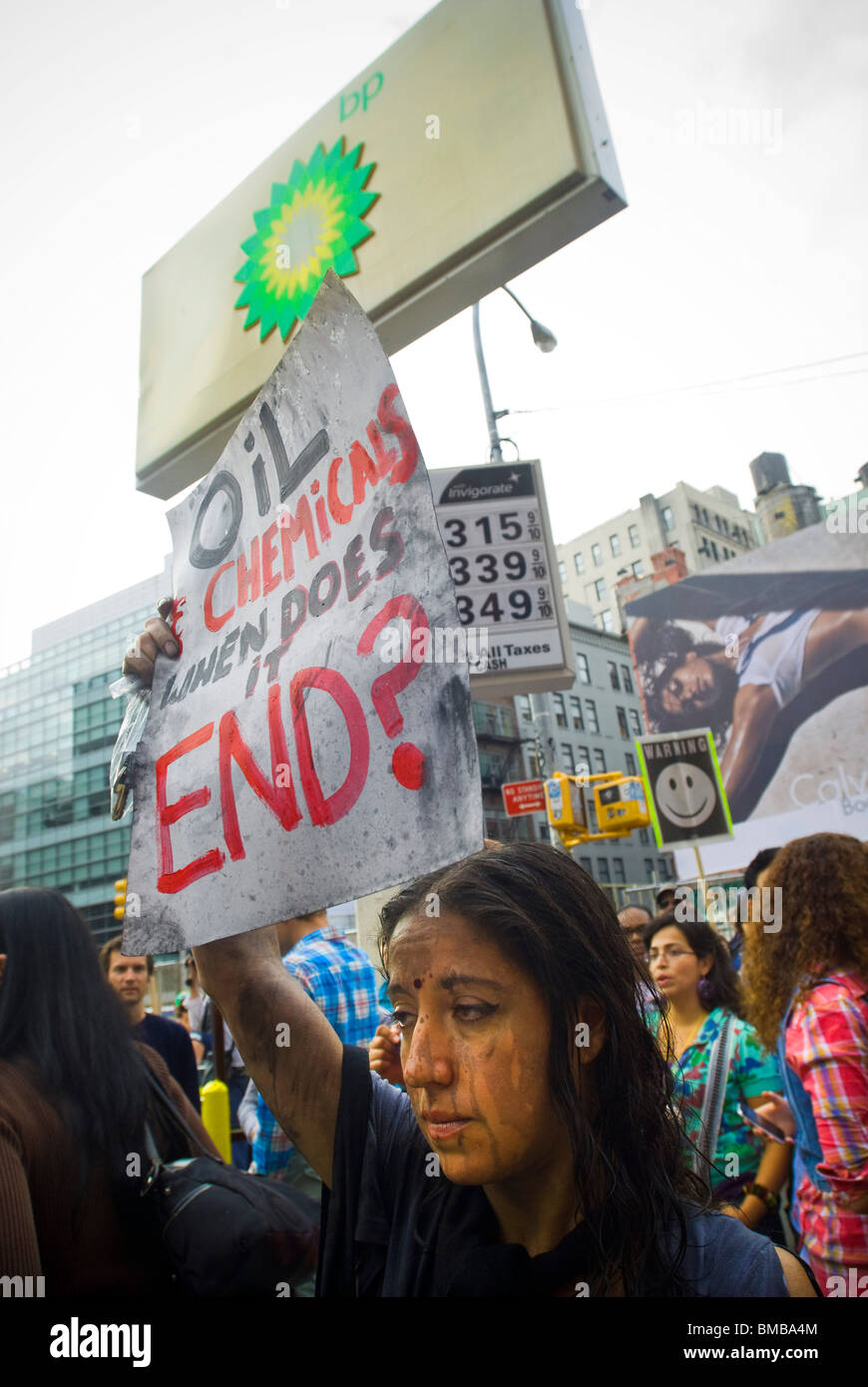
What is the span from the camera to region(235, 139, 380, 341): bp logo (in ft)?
9.73

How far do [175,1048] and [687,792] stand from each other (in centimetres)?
524

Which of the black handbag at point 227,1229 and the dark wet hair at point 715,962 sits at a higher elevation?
the dark wet hair at point 715,962

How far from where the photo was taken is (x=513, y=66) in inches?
101

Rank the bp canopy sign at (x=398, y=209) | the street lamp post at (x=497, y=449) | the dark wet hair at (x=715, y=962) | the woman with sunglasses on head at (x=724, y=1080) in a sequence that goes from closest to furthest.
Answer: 1. the bp canopy sign at (x=398, y=209)
2. the woman with sunglasses on head at (x=724, y=1080)
3. the dark wet hair at (x=715, y=962)
4. the street lamp post at (x=497, y=449)

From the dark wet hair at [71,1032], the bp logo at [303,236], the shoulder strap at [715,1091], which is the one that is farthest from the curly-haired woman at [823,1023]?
the bp logo at [303,236]

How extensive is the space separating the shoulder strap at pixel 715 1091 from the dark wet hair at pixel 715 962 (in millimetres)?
306

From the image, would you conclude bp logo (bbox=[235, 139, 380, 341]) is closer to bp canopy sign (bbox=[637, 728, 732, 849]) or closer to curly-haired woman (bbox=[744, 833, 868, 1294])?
curly-haired woman (bbox=[744, 833, 868, 1294])

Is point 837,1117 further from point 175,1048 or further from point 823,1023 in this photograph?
point 175,1048

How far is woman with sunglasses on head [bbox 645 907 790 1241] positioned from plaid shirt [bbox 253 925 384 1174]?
115 centimetres

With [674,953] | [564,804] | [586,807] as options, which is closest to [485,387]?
[564,804]

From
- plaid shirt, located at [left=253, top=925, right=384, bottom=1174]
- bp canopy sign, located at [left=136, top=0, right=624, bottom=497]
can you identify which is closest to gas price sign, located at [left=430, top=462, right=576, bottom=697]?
bp canopy sign, located at [left=136, top=0, right=624, bottom=497]

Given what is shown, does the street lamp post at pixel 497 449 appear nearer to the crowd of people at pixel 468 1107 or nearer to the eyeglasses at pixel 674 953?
the eyeglasses at pixel 674 953

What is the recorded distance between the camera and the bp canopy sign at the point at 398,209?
2.46m

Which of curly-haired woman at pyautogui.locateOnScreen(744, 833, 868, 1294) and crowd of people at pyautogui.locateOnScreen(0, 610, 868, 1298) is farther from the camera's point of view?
curly-haired woman at pyautogui.locateOnScreen(744, 833, 868, 1294)
